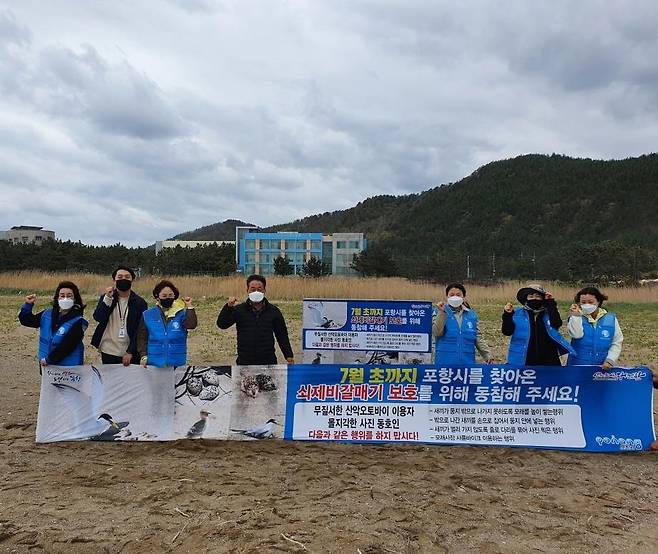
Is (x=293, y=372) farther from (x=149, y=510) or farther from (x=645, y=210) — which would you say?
(x=645, y=210)

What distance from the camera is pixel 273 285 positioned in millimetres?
22609

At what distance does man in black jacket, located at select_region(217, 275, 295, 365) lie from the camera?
5656 mm

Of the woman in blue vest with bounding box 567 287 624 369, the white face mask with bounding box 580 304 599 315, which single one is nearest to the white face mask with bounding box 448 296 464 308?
the woman in blue vest with bounding box 567 287 624 369

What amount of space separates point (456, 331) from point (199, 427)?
2.80 meters

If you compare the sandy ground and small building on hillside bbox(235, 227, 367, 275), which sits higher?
small building on hillside bbox(235, 227, 367, 275)

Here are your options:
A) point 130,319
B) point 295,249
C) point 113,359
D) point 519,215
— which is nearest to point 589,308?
point 130,319

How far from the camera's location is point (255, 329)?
570cm

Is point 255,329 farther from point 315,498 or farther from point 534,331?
point 534,331

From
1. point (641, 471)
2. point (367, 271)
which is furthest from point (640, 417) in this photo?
point (367, 271)

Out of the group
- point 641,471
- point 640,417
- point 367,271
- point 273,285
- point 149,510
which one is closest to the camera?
point 149,510

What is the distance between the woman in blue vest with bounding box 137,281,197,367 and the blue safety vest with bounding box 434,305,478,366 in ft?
8.47

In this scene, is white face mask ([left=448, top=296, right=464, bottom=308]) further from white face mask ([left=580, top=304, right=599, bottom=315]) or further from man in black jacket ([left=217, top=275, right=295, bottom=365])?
man in black jacket ([left=217, top=275, right=295, bottom=365])

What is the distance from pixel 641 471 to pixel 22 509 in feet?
16.3

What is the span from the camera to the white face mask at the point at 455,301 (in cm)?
581
